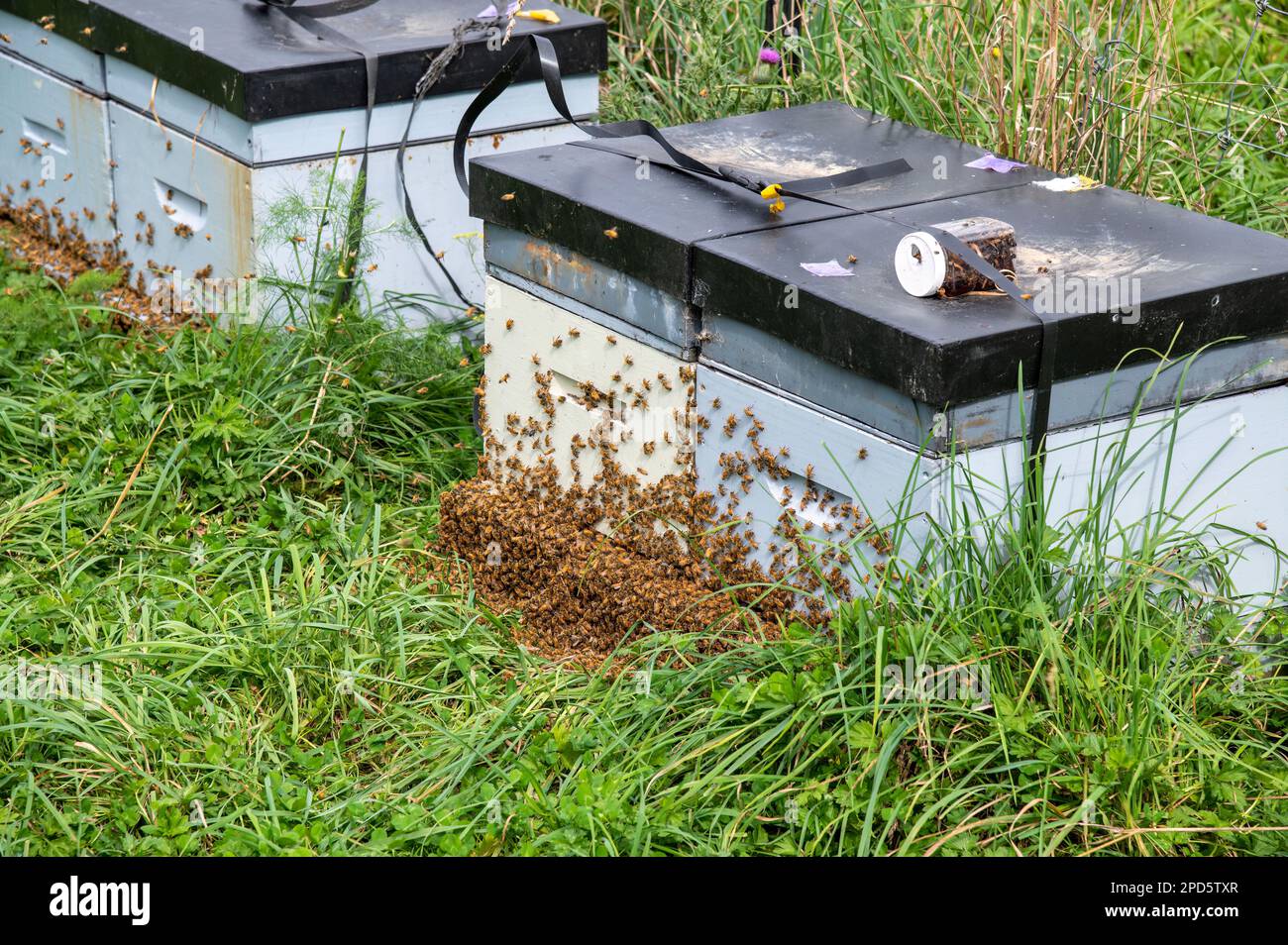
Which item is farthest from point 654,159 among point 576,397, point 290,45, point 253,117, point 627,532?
point 290,45

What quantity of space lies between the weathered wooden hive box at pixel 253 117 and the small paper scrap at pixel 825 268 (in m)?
1.81

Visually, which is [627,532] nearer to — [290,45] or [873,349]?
[873,349]

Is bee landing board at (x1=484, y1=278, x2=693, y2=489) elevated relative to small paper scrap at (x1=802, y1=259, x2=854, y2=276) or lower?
lower

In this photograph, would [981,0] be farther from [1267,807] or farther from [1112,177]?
[1267,807]

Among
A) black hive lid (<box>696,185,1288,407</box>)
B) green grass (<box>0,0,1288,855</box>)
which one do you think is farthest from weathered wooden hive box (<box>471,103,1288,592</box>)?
green grass (<box>0,0,1288,855</box>)

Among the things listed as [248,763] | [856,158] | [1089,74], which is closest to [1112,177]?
[1089,74]

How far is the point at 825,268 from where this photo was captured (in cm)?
307

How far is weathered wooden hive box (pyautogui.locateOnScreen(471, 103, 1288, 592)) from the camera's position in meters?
2.87

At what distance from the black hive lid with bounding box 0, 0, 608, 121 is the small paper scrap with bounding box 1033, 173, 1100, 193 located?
1778mm

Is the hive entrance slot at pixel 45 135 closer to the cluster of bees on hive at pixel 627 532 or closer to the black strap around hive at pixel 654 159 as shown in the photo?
the black strap around hive at pixel 654 159

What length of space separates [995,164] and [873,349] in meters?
1.07

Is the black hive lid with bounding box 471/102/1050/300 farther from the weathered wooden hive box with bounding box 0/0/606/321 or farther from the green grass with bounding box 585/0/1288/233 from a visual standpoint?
the weathered wooden hive box with bounding box 0/0/606/321

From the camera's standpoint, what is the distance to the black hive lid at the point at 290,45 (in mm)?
4352
